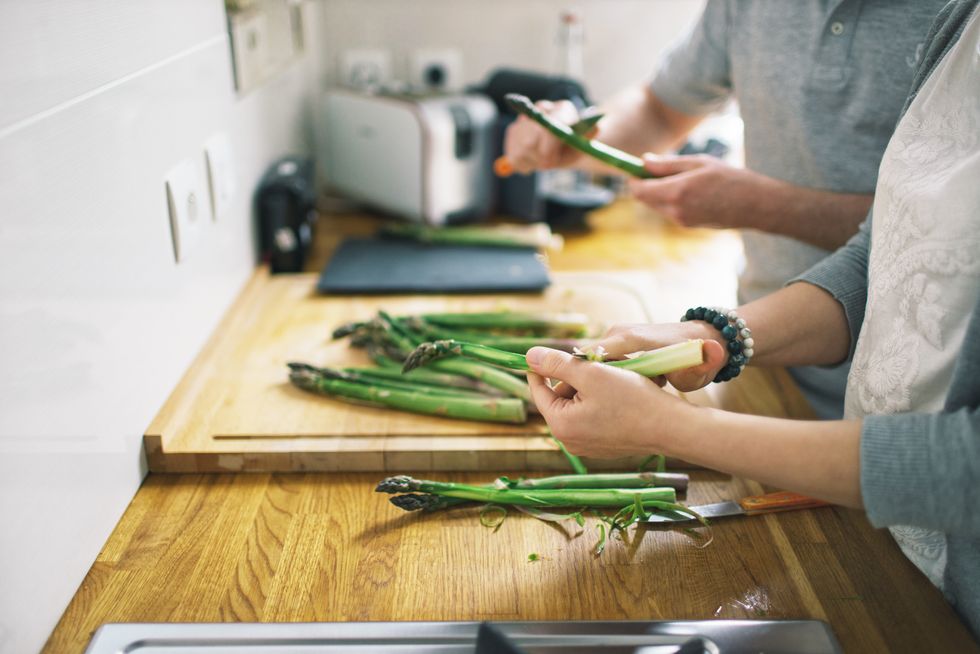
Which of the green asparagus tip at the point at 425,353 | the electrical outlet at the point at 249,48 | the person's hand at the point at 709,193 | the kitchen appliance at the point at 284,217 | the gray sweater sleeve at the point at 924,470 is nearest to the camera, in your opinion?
the gray sweater sleeve at the point at 924,470

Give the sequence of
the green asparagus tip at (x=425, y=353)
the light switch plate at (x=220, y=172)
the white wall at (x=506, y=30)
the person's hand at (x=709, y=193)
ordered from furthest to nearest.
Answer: the white wall at (x=506, y=30)
the light switch plate at (x=220, y=172)
the person's hand at (x=709, y=193)
the green asparagus tip at (x=425, y=353)

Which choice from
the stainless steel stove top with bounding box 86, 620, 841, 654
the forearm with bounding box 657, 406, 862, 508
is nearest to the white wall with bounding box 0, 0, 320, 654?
the stainless steel stove top with bounding box 86, 620, 841, 654

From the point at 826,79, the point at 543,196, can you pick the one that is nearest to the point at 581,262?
the point at 543,196

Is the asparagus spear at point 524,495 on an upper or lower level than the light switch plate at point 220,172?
lower

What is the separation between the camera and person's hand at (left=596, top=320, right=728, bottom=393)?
100 cm

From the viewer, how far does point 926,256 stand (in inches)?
33.2

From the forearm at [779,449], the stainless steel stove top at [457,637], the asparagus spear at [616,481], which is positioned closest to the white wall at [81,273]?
the stainless steel stove top at [457,637]

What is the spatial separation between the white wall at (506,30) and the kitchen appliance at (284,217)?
0.75 metres

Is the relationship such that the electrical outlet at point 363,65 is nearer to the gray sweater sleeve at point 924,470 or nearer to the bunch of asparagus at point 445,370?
the bunch of asparagus at point 445,370

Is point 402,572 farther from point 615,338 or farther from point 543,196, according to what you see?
point 543,196

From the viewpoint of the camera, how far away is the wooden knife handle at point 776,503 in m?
1.06

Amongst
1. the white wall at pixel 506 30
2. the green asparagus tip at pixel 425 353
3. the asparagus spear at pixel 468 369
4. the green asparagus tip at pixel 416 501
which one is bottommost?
the green asparagus tip at pixel 416 501

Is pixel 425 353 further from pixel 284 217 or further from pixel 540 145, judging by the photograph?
pixel 284 217

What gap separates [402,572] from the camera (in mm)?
958
